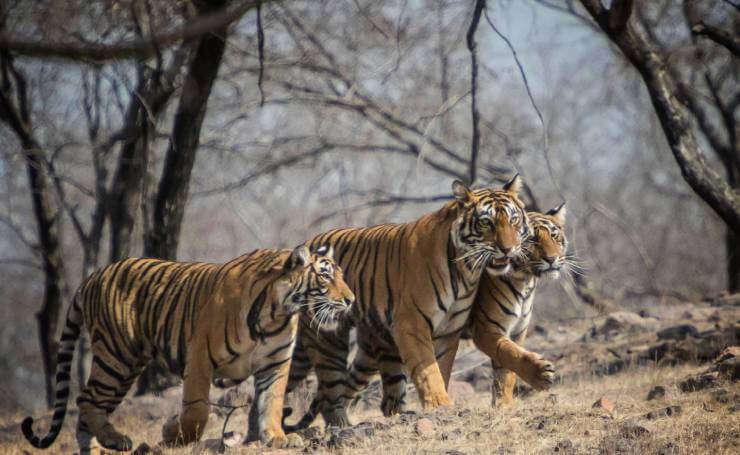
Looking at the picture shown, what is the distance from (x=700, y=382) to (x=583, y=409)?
3.63 feet

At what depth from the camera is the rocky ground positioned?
18.6 feet

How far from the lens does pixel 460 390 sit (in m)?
8.95

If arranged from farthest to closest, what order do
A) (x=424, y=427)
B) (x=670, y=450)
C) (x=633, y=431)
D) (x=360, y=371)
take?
1. (x=360, y=371)
2. (x=424, y=427)
3. (x=633, y=431)
4. (x=670, y=450)

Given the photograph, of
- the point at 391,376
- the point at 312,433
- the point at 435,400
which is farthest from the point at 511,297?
the point at 312,433

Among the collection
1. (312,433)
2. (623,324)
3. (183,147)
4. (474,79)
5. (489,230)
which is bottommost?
(312,433)

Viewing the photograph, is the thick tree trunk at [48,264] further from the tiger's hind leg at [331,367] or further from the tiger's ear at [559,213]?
the tiger's ear at [559,213]

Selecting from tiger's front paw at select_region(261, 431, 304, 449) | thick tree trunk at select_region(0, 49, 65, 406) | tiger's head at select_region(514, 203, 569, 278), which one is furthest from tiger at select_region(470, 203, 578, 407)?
thick tree trunk at select_region(0, 49, 65, 406)

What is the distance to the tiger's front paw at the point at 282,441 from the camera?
6.20 meters

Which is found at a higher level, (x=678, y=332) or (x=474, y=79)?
(x=474, y=79)

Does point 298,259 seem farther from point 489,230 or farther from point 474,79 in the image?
point 474,79

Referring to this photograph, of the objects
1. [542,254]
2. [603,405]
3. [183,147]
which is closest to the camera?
[603,405]

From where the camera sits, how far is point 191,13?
10086mm

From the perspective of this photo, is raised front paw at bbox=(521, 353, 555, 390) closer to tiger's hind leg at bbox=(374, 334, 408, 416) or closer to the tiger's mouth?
the tiger's mouth

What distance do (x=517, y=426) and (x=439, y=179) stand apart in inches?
472
